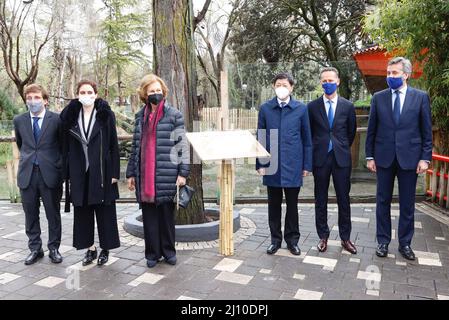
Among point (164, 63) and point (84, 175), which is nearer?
point (84, 175)

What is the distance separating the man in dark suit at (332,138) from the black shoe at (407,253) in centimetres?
44

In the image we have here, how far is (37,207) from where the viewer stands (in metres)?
4.02

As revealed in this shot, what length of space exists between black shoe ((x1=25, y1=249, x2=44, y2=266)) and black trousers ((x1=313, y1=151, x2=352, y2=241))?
275 centimetres

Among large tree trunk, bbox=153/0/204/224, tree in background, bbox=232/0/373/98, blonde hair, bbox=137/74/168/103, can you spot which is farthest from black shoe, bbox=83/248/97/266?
tree in background, bbox=232/0/373/98

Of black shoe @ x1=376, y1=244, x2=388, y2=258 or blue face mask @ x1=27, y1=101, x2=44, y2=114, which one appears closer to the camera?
blue face mask @ x1=27, y1=101, x2=44, y2=114

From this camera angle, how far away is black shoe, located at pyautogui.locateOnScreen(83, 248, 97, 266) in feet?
12.8

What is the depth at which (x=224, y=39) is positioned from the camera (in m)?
17.9

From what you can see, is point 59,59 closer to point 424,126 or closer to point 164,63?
point 164,63

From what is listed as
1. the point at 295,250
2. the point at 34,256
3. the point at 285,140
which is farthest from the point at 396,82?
the point at 34,256

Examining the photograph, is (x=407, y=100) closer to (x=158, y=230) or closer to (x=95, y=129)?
(x=158, y=230)

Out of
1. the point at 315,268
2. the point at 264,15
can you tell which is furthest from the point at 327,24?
the point at 315,268

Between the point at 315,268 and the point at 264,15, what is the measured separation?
44.8ft

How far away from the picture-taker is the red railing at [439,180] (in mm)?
5910

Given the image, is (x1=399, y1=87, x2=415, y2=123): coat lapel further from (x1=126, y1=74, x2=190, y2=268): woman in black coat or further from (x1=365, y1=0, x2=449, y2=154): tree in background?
(x1=126, y1=74, x2=190, y2=268): woman in black coat
